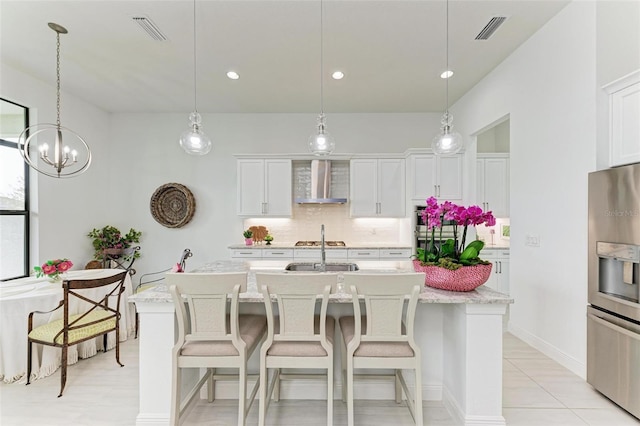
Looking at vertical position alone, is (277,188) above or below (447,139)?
below

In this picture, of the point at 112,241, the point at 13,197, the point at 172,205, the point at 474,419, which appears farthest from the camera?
the point at 172,205

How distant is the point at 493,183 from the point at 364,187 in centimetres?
201

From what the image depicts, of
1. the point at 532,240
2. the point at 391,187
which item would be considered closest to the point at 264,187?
the point at 391,187

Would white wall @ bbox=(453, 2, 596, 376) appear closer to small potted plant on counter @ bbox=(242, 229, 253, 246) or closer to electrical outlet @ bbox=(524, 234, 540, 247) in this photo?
electrical outlet @ bbox=(524, 234, 540, 247)

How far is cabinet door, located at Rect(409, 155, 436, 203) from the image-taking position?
471cm

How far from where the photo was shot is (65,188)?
14.5 ft

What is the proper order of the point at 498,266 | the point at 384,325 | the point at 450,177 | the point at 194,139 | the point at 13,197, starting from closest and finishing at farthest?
1. the point at 384,325
2. the point at 194,139
3. the point at 13,197
4. the point at 498,266
5. the point at 450,177

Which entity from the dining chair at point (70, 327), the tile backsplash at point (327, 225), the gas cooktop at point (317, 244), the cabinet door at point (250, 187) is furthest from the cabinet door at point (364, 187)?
the dining chair at point (70, 327)

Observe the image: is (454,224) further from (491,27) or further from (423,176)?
(423,176)

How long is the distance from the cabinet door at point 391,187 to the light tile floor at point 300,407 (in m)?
2.74

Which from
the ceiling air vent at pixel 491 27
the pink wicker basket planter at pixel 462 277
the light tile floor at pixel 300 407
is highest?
the ceiling air vent at pixel 491 27

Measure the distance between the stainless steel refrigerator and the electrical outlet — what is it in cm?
72

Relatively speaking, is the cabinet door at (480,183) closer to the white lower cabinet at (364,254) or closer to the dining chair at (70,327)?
the white lower cabinet at (364,254)

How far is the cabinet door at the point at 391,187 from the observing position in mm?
4941
